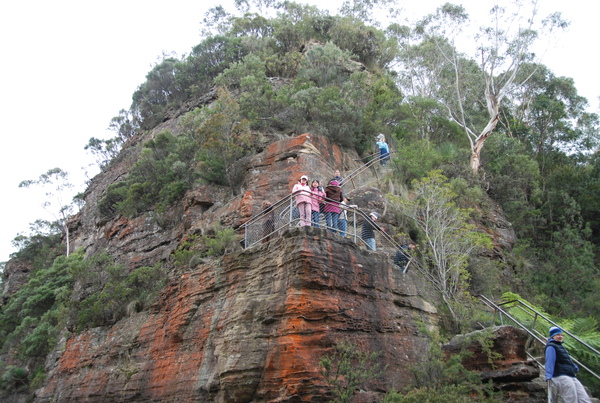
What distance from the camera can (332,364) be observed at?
10.7 metres

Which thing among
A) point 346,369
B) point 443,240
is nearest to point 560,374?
point 346,369

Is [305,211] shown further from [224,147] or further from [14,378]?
[14,378]

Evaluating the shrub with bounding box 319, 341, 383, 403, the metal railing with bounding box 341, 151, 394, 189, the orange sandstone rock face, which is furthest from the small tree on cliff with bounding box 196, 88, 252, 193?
the shrub with bounding box 319, 341, 383, 403

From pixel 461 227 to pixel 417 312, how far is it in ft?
10.9

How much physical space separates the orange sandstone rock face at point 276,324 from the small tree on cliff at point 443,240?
0.87m

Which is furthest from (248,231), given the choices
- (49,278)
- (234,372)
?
(49,278)

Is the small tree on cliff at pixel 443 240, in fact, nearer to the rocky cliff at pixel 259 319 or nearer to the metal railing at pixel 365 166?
the rocky cliff at pixel 259 319

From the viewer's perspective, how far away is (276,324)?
11430 millimetres

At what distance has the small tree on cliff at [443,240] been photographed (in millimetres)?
14219

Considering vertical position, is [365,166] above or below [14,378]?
above

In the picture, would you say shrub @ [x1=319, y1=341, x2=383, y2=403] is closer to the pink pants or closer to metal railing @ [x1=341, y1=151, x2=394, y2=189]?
the pink pants

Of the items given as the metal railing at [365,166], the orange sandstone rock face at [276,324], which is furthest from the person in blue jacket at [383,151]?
the orange sandstone rock face at [276,324]

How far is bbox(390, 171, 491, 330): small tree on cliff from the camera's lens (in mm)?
14219

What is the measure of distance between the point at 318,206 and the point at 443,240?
3.95m
